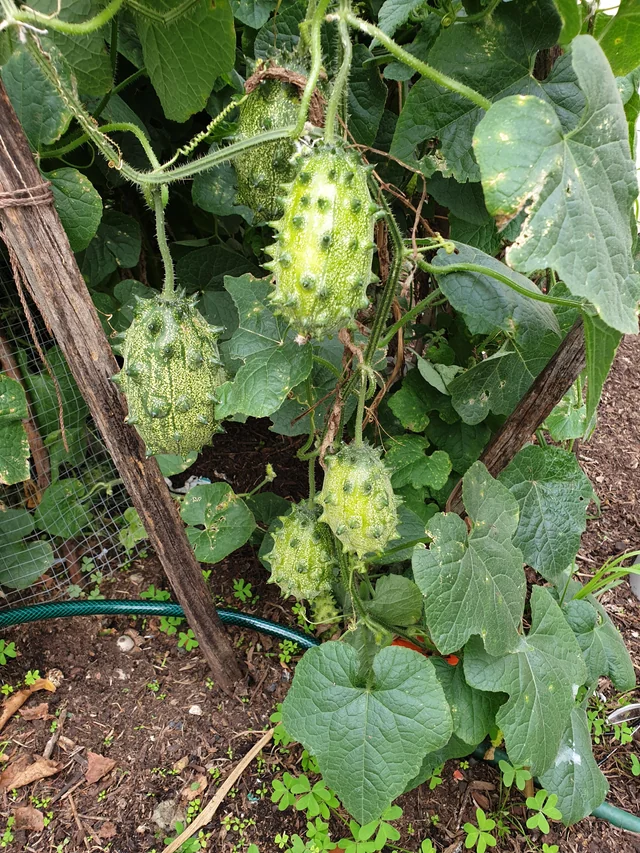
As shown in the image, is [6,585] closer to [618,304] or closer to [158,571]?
[158,571]

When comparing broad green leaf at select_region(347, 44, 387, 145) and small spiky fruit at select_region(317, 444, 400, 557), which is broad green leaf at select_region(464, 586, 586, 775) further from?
broad green leaf at select_region(347, 44, 387, 145)

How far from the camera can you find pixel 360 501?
122cm

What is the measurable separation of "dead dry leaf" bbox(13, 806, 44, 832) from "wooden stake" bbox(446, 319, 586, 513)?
1.53m

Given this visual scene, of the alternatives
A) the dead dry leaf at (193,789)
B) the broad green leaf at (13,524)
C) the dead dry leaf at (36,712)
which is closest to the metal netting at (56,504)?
the broad green leaf at (13,524)

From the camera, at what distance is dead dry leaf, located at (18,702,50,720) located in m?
1.98

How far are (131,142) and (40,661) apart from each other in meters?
1.82

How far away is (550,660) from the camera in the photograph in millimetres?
1502

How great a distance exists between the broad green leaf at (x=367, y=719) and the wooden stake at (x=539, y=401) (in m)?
0.56

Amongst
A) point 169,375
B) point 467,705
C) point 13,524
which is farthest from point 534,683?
point 13,524

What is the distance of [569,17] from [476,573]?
1.07m

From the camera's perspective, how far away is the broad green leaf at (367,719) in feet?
4.43

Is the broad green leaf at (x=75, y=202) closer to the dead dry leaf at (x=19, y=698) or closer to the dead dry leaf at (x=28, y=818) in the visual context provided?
the dead dry leaf at (x=19, y=698)

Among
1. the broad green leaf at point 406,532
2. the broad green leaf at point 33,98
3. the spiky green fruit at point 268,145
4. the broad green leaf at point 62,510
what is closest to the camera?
the spiky green fruit at point 268,145

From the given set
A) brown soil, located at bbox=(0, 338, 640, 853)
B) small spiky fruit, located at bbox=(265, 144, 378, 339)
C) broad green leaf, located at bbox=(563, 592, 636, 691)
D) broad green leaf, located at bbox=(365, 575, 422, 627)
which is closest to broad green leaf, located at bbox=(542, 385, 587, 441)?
broad green leaf, located at bbox=(563, 592, 636, 691)
